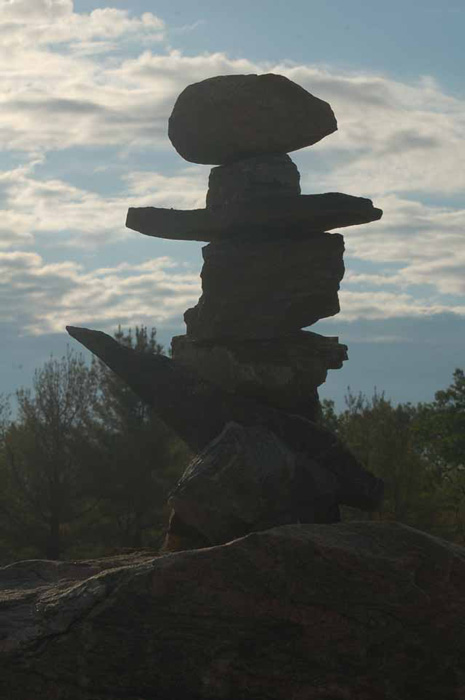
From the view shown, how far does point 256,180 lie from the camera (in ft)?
50.7

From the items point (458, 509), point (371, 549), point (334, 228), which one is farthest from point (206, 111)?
point (458, 509)

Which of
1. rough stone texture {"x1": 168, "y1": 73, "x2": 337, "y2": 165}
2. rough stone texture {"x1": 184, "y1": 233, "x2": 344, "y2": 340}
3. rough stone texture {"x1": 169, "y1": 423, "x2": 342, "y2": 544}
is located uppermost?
rough stone texture {"x1": 168, "y1": 73, "x2": 337, "y2": 165}

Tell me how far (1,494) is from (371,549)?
850 inches

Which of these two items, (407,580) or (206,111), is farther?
(206,111)

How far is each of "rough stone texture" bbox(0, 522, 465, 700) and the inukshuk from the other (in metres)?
4.91

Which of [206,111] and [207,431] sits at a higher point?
[206,111]

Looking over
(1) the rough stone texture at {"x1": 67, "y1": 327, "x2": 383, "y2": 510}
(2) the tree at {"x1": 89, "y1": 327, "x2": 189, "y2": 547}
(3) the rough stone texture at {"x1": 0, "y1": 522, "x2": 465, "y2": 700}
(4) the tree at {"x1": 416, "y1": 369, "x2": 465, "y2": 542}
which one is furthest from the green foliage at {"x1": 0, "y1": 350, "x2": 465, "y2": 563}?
(3) the rough stone texture at {"x1": 0, "y1": 522, "x2": 465, "y2": 700}

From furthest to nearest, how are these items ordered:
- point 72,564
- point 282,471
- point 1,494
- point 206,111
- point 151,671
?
1. point 1,494
2. point 206,111
3. point 282,471
4. point 72,564
5. point 151,671

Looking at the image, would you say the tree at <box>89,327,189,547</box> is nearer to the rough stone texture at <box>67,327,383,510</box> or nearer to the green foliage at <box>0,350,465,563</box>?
the green foliage at <box>0,350,465,563</box>

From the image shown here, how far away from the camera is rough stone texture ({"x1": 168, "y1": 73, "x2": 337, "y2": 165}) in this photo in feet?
49.8

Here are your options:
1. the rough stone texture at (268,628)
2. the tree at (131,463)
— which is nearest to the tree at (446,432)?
the tree at (131,463)

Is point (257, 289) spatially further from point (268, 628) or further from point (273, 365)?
point (268, 628)

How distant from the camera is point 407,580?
9562 mm

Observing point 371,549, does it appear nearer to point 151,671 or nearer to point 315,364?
point 151,671
